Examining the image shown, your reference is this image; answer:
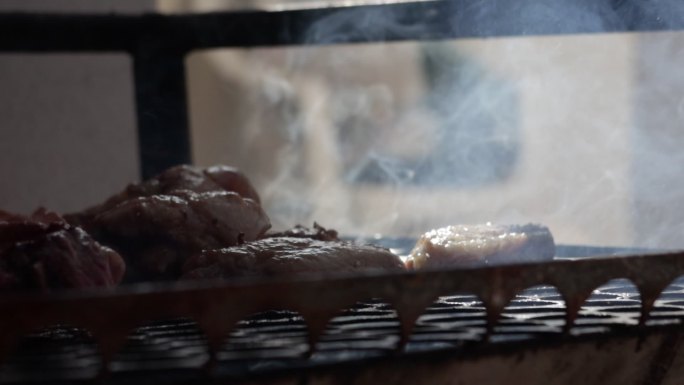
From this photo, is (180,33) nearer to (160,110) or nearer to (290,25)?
(160,110)

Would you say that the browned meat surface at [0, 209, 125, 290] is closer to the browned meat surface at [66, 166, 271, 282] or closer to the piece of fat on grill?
the browned meat surface at [66, 166, 271, 282]

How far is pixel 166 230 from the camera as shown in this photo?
213cm

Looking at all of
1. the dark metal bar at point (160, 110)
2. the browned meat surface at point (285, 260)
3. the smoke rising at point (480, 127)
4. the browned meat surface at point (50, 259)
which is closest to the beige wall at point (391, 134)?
the smoke rising at point (480, 127)

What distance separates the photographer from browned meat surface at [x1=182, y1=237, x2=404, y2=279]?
182 cm

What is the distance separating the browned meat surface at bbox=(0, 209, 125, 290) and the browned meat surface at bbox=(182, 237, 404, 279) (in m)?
0.21

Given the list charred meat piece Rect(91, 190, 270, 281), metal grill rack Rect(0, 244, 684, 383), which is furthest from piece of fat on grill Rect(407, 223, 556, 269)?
charred meat piece Rect(91, 190, 270, 281)

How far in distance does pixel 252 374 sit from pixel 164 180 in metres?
1.27

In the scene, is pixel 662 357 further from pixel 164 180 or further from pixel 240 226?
pixel 164 180

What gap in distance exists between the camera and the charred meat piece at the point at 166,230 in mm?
2135

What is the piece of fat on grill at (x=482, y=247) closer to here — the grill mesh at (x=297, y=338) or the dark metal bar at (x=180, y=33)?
the grill mesh at (x=297, y=338)

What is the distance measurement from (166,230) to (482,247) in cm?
72

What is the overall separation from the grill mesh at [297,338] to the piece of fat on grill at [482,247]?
11.9 inches

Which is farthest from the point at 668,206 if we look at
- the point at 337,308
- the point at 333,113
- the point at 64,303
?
the point at 333,113

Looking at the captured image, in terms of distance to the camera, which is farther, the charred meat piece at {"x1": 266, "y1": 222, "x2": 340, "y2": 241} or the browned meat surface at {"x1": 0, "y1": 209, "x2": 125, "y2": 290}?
the charred meat piece at {"x1": 266, "y1": 222, "x2": 340, "y2": 241}
